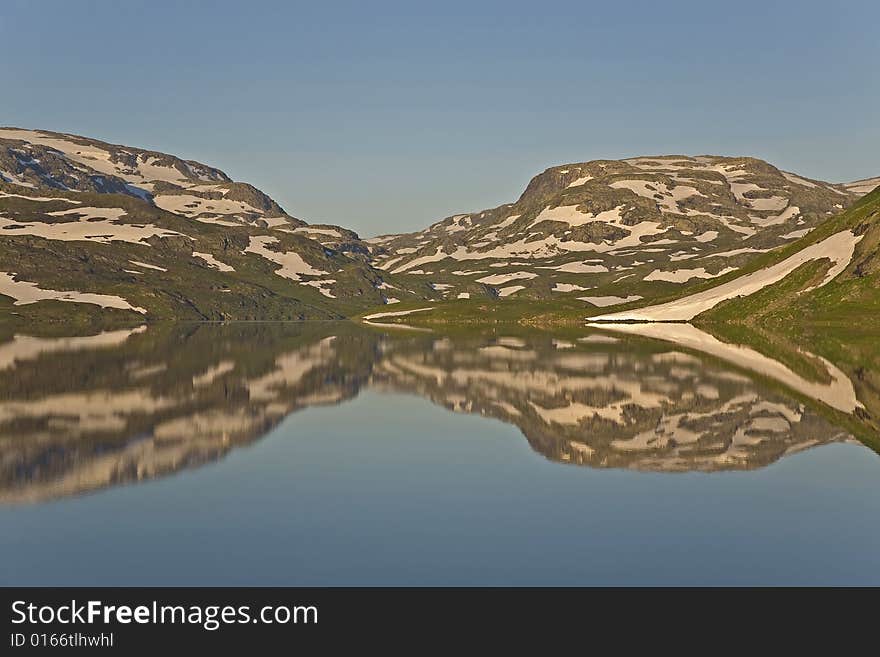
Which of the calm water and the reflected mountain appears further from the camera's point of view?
the reflected mountain

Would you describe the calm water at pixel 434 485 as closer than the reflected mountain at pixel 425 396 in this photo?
Yes

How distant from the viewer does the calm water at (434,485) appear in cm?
2556

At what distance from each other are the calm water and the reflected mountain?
31 centimetres

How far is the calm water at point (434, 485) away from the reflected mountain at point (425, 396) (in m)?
0.31

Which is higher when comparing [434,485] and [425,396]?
[425,396]

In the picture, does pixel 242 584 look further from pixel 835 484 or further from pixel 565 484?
pixel 835 484

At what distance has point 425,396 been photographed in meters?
74.8

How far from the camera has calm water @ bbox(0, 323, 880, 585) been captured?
83.9ft

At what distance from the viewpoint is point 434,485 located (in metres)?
37.5

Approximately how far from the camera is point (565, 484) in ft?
124

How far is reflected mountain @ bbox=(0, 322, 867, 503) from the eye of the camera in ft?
143

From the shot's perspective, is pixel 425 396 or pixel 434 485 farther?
pixel 425 396

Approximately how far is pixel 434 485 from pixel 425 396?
37303 millimetres
